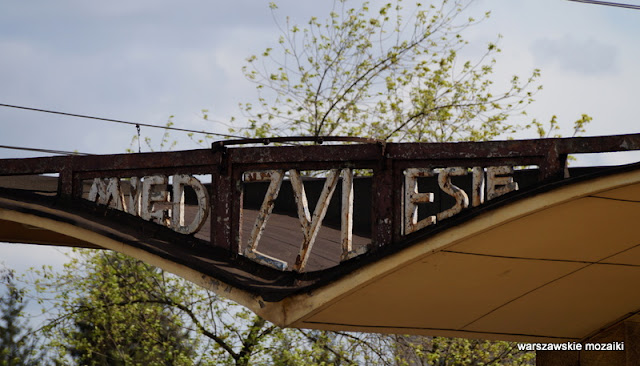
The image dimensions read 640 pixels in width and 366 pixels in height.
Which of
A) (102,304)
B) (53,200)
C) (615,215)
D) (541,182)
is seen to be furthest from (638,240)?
(102,304)

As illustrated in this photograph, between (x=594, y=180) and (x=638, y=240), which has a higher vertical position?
(x=594, y=180)

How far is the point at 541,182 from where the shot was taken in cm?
740

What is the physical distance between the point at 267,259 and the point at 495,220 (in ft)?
7.71

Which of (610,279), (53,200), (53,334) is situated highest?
(53,200)

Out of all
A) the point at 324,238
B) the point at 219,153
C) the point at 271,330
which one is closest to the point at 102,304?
the point at 271,330

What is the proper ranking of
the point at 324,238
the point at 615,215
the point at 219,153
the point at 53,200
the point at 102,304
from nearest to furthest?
the point at 615,215 < the point at 219,153 < the point at 53,200 < the point at 324,238 < the point at 102,304

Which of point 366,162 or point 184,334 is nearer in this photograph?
point 366,162

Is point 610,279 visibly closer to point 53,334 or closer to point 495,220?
point 495,220

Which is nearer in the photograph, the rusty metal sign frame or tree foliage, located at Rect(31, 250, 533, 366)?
the rusty metal sign frame

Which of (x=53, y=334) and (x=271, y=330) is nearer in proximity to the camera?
(x=271, y=330)

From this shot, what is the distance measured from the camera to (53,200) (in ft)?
32.1

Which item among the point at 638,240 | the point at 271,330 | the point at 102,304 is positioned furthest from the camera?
the point at 102,304

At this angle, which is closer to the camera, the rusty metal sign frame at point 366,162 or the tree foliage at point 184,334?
the rusty metal sign frame at point 366,162

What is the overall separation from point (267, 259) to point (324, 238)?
208 cm
